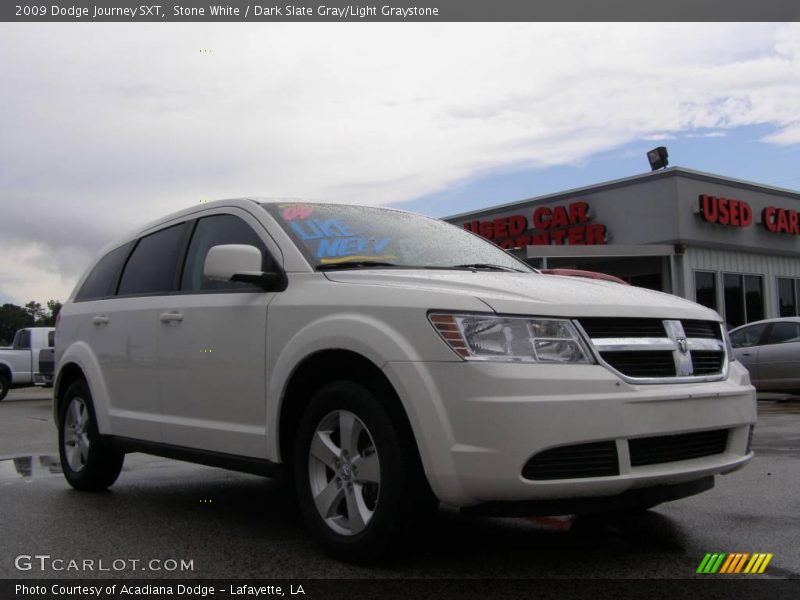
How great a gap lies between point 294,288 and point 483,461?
143 centimetres

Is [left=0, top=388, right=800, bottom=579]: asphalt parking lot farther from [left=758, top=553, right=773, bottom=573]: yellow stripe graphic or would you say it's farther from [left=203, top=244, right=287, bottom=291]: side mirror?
[left=203, top=244, right=287, bottom=291]: side mirror

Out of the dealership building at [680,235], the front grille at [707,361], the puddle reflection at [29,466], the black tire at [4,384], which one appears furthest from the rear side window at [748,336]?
the black tire at [4,384]

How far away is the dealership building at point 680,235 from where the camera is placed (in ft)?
71.6

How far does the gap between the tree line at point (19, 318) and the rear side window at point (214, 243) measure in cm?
10334

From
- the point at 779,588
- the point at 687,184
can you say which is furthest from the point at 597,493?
the point at 687,184

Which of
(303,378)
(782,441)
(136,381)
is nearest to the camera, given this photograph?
(303,378)

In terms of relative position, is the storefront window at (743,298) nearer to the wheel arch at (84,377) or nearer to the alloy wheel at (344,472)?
the wheel arch at (84,377)

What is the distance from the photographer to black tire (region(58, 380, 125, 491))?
5988mm

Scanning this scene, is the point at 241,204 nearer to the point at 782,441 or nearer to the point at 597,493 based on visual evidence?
the point at 597,493

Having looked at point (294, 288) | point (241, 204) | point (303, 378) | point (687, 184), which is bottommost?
point (303, 378)

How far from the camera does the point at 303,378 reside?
165 inches

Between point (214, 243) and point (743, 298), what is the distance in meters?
21.6

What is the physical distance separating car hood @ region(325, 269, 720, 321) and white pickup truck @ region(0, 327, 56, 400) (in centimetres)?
1848

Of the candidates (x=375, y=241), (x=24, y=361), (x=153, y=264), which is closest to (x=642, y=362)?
(x=375, y=241)
